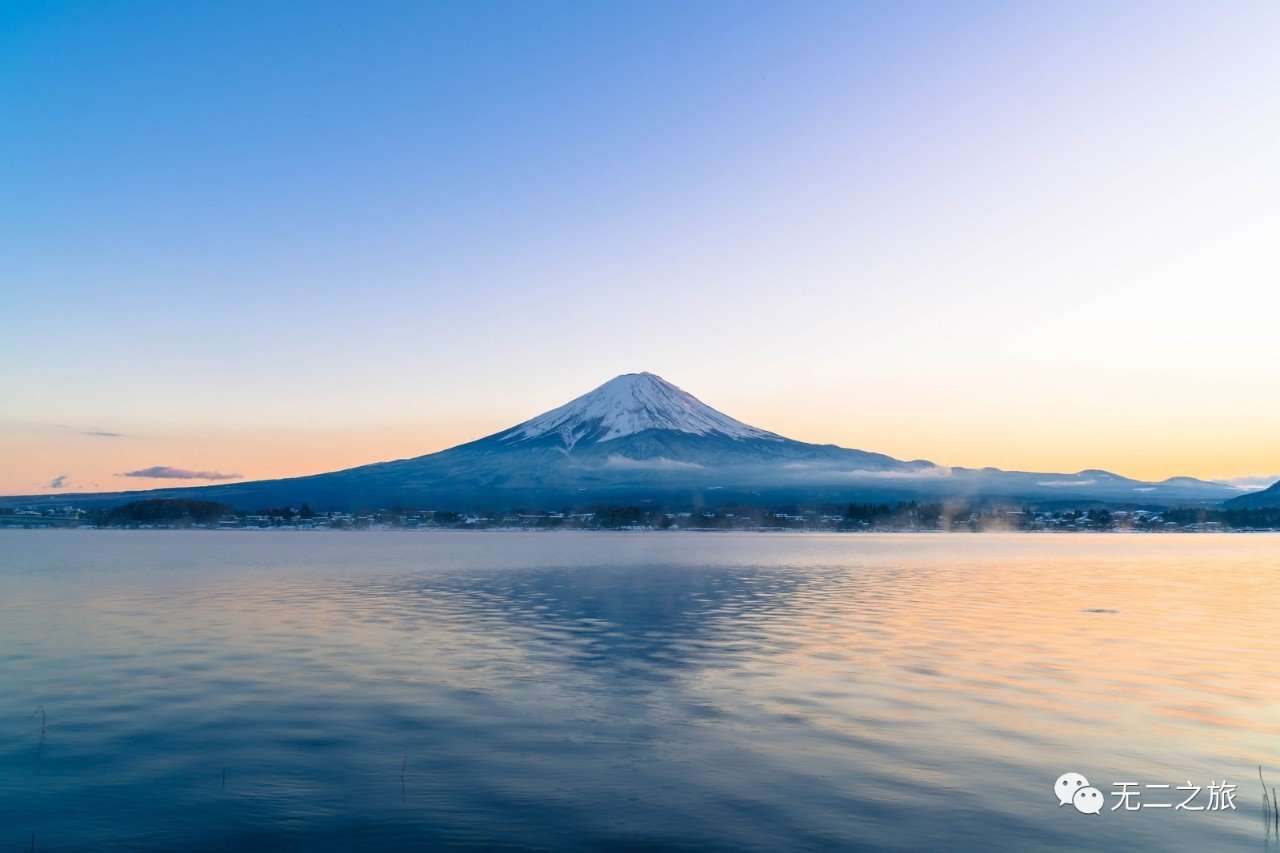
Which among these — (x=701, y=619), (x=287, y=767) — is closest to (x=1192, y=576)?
→ (x=701, y=619)

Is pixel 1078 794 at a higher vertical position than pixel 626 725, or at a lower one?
lower

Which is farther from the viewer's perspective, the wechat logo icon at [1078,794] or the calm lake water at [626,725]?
the wechat logo icon at [1078,794]

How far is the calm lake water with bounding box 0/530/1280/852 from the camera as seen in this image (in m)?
16.2

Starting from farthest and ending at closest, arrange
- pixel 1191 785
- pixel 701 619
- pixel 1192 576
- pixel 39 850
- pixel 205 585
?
pixel 1192 576 → pixel 205 585 → pixel 701 619 → pixel 1191 785 → pixel 39 850

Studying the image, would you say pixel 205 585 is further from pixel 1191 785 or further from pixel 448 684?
pixel 1191 785

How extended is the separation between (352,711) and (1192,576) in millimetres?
78870

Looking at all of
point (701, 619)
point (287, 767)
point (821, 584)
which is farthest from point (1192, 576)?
point (287, 767)

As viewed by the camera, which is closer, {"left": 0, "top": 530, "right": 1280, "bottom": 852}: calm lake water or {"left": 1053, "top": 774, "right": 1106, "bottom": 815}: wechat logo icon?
{"left": 0, "top": 530, "right": 1280, "bottom": 852}: calm lake water

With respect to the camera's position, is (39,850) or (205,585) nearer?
(39,850)

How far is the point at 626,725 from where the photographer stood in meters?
23.4

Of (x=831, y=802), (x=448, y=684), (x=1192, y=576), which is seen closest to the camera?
(x=831, y=802)

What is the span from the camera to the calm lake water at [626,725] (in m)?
16.2

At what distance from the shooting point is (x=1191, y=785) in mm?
18891

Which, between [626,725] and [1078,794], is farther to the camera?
[626,725]
